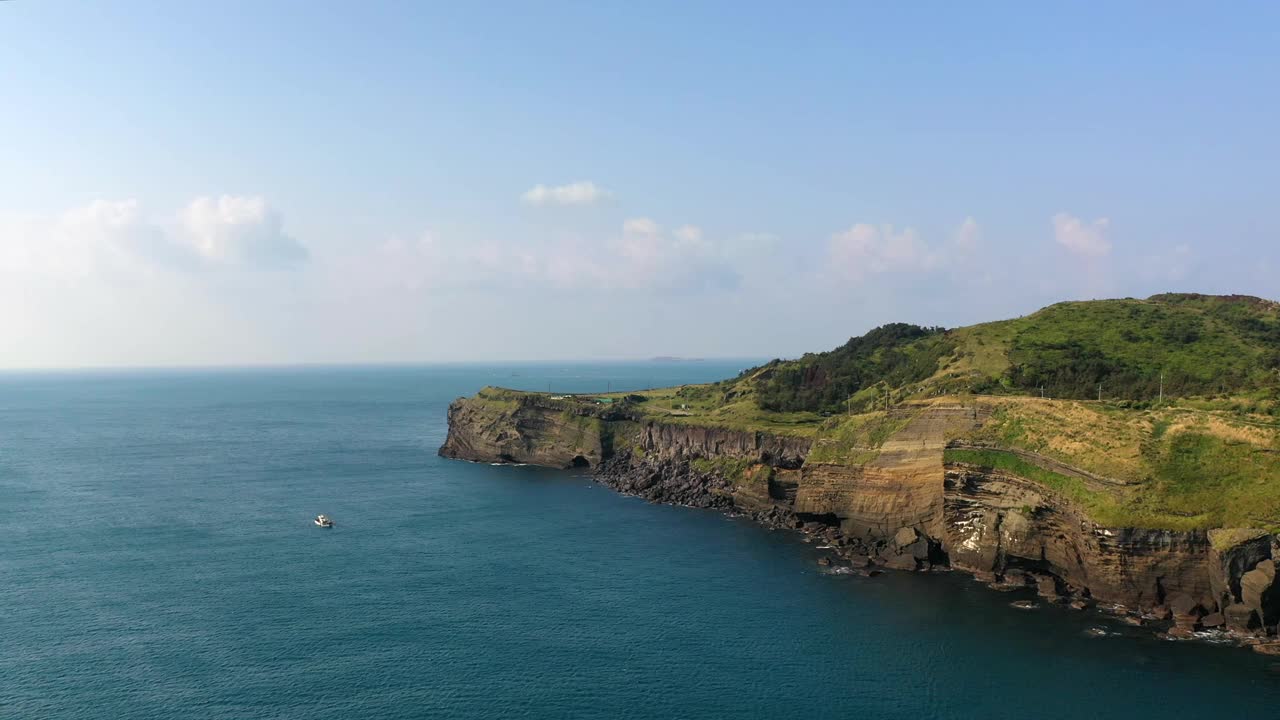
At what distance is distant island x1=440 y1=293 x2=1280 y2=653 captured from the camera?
2566 inches

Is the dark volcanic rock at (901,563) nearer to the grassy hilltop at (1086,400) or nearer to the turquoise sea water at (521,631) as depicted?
the turquoise sea water at (521,631)

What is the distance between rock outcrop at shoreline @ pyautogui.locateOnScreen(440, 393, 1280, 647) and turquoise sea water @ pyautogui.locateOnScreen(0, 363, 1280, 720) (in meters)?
4.34

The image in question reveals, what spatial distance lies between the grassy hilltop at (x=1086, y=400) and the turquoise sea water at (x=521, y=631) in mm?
12802

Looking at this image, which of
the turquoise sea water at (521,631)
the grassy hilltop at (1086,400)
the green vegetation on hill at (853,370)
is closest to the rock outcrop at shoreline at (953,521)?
the grassy hilltop at (1086,400)

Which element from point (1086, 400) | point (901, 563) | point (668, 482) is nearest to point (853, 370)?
point (668, 482)

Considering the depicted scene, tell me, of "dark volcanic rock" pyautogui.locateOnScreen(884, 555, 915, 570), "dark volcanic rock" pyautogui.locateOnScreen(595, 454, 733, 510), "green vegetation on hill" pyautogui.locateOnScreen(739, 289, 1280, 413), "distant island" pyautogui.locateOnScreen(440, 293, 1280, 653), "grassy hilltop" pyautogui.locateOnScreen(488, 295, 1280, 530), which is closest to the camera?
"distant island" pyautogui.locateOnScreen(440, 293, 1280, 653)

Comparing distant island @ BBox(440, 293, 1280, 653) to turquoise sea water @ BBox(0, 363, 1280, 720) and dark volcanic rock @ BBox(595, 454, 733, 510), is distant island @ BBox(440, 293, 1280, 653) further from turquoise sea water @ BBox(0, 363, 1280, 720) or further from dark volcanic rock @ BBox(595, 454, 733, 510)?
turquoise sea water @ BBox(0, 363, 1280, 720)

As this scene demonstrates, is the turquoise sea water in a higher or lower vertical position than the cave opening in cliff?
lower

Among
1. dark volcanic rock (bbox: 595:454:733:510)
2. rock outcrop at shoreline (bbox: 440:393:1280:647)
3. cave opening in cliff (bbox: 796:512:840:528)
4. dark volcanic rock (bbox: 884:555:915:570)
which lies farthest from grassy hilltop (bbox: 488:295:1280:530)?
dark volcanic rock (bbox: 884:555:915:570)

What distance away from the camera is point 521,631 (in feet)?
215

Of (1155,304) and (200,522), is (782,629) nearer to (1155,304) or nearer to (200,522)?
(200,522)

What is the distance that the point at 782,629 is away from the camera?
65.8m

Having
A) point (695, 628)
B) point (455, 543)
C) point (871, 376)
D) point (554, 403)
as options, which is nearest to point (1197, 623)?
point (695, 628)

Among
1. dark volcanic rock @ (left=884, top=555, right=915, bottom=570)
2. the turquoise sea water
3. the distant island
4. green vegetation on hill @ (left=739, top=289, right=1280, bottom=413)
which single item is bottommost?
the turquoise sea water
